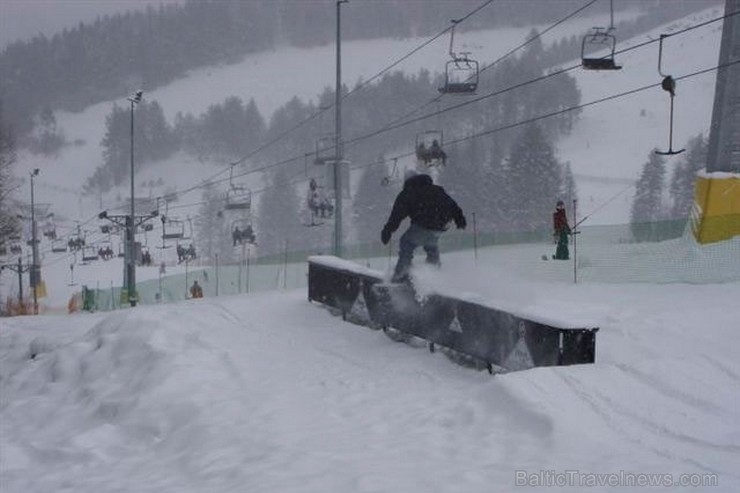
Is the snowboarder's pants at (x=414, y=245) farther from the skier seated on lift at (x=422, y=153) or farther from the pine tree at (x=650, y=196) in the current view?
the pine tree at (x=650, y=196)

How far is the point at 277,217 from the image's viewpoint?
104375mm

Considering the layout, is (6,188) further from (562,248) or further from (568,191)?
(568,191)

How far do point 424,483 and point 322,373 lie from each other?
4406 mm

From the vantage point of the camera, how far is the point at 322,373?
32.7 ft

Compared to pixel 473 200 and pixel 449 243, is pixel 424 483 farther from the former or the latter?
pixel 473 200

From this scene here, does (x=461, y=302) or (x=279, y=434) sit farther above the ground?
(x=461, y=302)

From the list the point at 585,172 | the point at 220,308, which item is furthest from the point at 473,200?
the point at 220,308

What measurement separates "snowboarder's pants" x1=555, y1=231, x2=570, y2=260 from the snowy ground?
220 inches

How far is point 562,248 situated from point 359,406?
12196mm

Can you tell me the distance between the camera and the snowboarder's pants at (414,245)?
37.2 feet

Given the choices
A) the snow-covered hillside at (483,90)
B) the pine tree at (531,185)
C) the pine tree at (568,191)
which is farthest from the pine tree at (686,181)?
the pine tree at (531,185)
